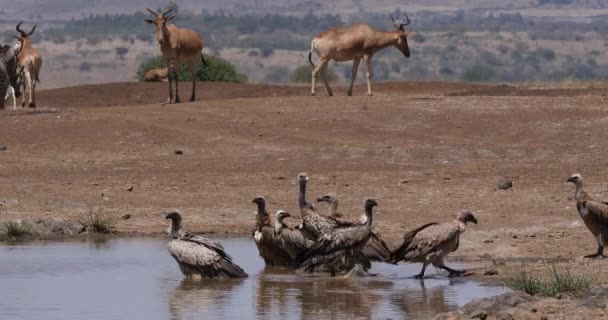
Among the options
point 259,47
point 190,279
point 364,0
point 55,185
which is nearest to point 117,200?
point 55,185

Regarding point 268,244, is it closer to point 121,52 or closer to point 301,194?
point 301,194

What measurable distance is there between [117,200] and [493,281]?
21.1 feet

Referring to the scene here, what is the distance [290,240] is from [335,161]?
6755 mm

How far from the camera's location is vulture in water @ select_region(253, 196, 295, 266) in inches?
589

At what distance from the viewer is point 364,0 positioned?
143500mm

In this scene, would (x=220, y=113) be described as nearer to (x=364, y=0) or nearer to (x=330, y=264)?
(x=330, y=264)

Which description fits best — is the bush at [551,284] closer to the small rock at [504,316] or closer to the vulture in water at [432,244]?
the small rock at [504,316]

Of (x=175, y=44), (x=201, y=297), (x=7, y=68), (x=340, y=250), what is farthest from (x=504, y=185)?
(x=175, y=44)

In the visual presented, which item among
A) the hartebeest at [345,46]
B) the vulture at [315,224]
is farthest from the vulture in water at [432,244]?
the hartebeest at [345,46]

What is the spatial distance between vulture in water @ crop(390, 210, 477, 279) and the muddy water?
192 millimetres

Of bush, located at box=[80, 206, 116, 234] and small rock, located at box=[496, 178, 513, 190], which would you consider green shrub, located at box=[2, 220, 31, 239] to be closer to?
bush, located at box=[80, 206, 116, 234]

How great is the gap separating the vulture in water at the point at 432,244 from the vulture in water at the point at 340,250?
360mm

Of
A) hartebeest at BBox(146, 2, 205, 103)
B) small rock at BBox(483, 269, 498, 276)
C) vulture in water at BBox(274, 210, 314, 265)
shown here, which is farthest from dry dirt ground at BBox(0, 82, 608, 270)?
hartebeest at BBox(146, 2, 205, 103)

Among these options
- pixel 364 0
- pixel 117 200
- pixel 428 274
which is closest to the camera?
pixel 428 274
